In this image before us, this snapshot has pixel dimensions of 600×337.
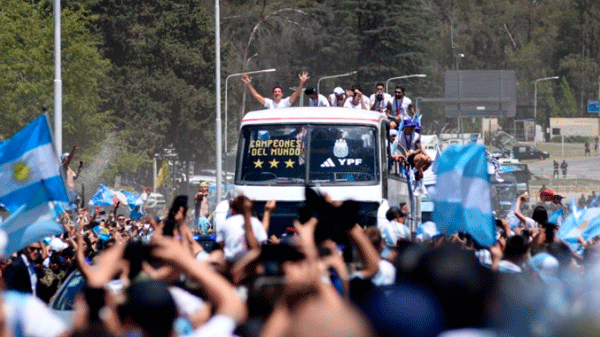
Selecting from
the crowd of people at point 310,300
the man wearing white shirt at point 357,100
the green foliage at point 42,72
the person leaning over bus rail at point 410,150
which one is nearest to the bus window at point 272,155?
the person leaning over bus rail at point 410,150

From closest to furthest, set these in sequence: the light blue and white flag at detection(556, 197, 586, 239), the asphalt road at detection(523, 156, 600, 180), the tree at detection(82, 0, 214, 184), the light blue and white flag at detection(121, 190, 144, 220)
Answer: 1. the light blue and white flag at detection(556, 197, 586, 239)
2. the light blue and white flag at detection(121, 190, 144, 220)
3. the tree at detection(82, 0, 214, 184)
4. the asphalt road at detection(523, 156, 600, 180)

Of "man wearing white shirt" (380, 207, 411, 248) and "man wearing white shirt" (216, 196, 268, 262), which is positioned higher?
"man wearing white shirt" (216, 196, 268, 262)

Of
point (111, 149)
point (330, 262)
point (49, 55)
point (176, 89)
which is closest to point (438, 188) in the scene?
point (330, 262)

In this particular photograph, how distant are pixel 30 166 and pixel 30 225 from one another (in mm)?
1602

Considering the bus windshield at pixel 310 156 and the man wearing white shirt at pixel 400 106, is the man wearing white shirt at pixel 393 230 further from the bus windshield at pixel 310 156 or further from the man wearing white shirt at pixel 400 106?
the man wearing white shirt at pixel 400 106

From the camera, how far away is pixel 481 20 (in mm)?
99500

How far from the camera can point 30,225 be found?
1106 cm

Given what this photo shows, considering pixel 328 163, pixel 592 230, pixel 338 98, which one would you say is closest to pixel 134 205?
pixel 338 98

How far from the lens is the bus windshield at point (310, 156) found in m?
18.0

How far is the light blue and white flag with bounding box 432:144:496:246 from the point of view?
1158 centimetres

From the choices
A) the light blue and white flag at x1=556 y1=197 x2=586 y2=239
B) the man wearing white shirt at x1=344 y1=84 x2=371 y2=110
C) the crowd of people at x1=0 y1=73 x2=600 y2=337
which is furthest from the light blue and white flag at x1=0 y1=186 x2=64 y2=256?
the man wearing white shirt at x1=344 y1=84 x2=371 y2=110

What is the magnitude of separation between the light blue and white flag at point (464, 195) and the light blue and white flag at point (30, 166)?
3.44 m

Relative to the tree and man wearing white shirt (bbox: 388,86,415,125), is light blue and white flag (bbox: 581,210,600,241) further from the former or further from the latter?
the tree

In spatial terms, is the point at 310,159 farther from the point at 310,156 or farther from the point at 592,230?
the point at 592,230
